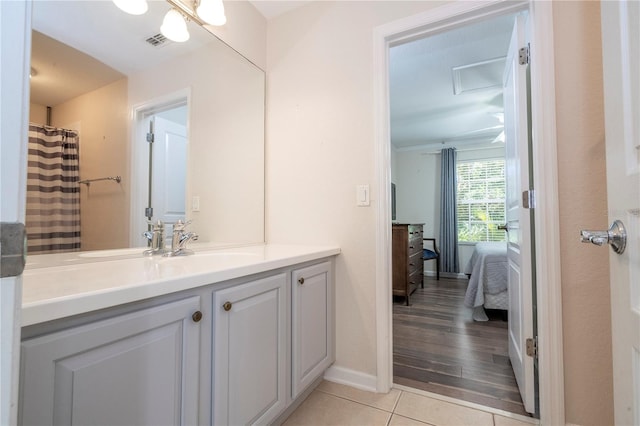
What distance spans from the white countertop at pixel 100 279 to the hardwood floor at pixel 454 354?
3.83 ft

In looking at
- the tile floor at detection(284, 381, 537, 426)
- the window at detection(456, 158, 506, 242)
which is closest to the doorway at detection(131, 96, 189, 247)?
the tile floor at detection(284, 381, 537, 426)

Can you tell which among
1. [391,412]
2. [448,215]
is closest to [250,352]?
[391,412]

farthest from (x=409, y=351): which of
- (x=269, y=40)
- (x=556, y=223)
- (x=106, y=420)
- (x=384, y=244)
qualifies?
(x=269, y=40)

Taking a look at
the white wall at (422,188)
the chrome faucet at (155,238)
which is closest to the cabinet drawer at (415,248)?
the white wall at (422,188)

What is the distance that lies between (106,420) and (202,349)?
266 millimetres

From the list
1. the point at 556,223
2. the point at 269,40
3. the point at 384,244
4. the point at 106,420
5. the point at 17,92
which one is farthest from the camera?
the point at 269,40

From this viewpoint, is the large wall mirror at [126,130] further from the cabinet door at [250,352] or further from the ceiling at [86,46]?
the cabinet door at [250,352]

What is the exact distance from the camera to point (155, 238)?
129cm

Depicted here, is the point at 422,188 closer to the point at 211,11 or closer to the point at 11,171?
the point at 211,11

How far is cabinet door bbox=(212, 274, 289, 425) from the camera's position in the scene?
928 millimetres

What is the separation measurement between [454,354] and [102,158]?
237 centimetres

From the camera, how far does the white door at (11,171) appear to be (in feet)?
1.09

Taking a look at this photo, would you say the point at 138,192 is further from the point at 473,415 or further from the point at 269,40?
the point at 473,415

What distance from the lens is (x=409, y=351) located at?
6.70 feet
